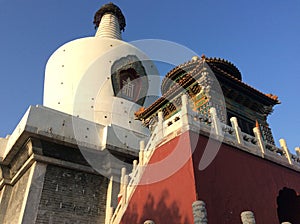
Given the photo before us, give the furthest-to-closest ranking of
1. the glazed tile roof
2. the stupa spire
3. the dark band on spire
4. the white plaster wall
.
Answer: the dark band on spire < the stupa spire < the white plaster wall < the glazed tile roof

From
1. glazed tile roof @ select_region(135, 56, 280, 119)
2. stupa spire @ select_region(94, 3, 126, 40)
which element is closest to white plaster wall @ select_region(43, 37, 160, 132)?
glazed tile roof @ select_region(135, 56, 280, 119)

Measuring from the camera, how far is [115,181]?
11.1 m

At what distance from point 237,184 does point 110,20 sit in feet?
51.8

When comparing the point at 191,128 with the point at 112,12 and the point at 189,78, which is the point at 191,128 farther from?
the point at 112,12

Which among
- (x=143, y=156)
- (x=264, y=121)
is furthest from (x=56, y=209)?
(x=264, y=121)

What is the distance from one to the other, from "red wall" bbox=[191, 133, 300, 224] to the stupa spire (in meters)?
13.2

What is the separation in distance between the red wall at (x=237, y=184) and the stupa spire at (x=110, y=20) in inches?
520

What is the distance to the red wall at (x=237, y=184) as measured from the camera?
7.05 meters

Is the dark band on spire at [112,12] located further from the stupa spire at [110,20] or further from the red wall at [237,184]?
the red wall at [237,184]

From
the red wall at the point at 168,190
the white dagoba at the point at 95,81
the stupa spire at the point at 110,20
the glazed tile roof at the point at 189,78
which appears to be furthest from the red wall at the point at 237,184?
the stupa spire at the point at 110,20

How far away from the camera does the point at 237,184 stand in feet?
25.5

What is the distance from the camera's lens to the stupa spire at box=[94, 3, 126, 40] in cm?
1955

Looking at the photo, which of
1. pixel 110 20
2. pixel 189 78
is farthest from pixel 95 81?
pixel 110 20

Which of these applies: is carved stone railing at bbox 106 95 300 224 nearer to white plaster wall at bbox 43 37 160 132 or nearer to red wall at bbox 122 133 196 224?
red wall at bbox 122 133 196 224
